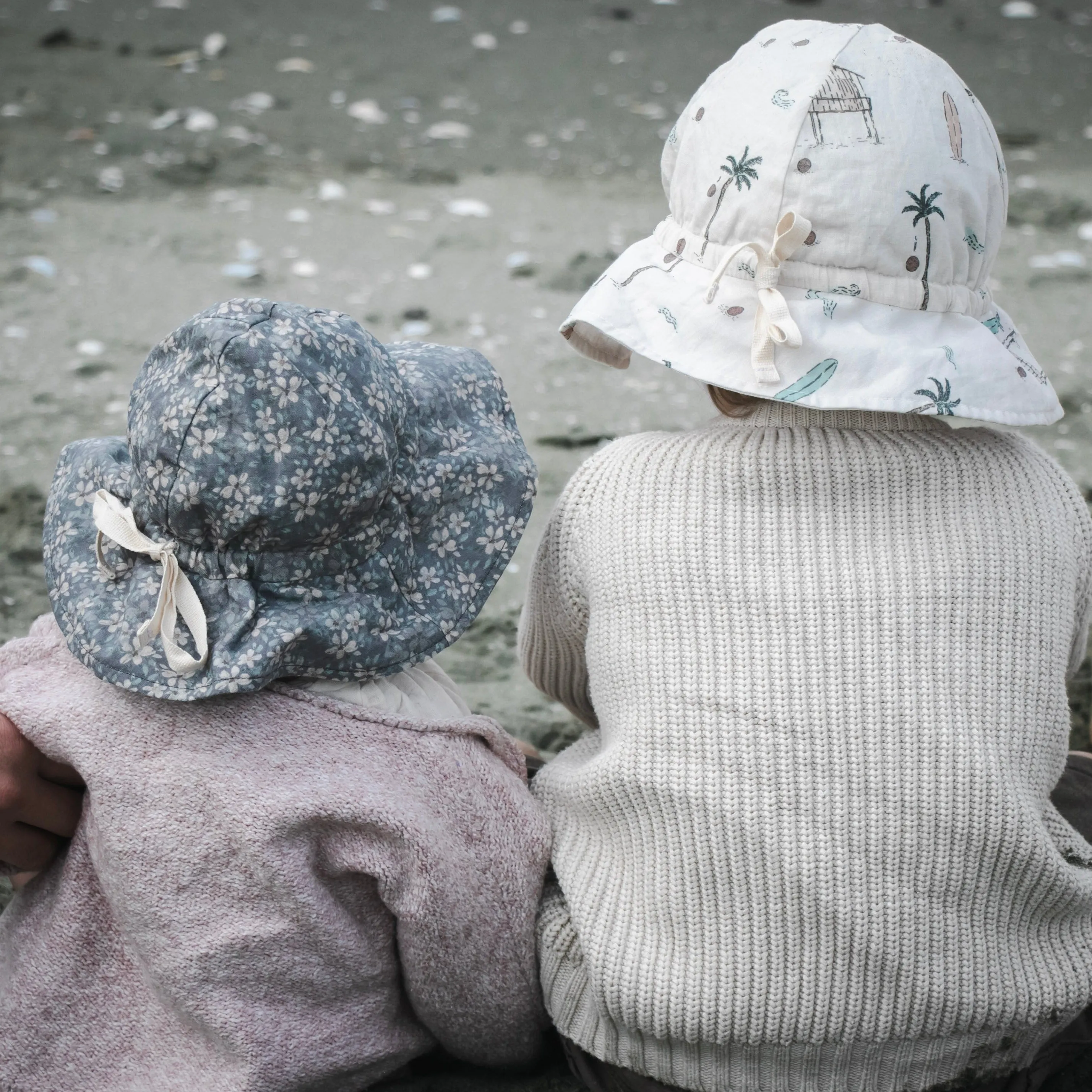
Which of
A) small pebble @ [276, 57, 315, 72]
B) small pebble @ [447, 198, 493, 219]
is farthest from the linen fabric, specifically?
small pebble @ [276, 57, 315, 72]

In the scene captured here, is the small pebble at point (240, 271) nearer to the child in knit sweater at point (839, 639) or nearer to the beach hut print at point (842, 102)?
the child in knit sweater at point (839, 639)

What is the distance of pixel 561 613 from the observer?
147 centimetres

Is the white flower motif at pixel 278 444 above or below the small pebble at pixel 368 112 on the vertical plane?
above

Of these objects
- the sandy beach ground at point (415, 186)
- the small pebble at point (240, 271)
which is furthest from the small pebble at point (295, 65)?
the small pebble at point (240, 271)

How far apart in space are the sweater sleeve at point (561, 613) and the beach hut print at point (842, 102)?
0.39 meters

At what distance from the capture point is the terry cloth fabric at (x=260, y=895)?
1235 mm

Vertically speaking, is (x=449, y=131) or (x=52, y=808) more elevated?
(x=52, y=808)

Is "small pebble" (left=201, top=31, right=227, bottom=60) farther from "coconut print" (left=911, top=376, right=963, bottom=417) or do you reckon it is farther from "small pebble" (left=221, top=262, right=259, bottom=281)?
"coconut print" (left=911, top=376, right=963, bottom=417)

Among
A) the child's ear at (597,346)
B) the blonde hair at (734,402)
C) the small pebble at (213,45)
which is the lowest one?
the small pebble at (213,45)

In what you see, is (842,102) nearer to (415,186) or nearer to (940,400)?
(940,400)

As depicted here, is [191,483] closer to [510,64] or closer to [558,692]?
[558,692]

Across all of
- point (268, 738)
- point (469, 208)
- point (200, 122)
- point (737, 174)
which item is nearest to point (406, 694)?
point (268, 738)

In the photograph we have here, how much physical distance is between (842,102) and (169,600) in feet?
2.53

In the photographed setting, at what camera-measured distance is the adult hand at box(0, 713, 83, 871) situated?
128cm
